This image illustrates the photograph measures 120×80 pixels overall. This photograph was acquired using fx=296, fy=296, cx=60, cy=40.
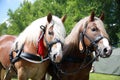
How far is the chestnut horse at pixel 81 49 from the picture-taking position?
461 cm

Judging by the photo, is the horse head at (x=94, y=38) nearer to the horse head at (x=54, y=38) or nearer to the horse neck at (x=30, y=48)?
the horse head at (x=54, y=38)

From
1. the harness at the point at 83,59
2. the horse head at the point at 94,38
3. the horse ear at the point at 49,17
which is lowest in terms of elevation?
the harness at the point at 83,59

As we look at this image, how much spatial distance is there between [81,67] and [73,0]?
1832 cm

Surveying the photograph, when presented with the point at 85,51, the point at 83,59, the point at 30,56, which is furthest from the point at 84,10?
the point at 30,56

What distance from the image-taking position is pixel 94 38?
4621mm

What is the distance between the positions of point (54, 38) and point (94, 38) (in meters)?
0.64

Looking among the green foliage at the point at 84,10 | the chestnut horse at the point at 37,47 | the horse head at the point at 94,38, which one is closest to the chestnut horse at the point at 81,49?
the horse head at the point at 94,38

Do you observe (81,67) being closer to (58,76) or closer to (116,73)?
(58,76)

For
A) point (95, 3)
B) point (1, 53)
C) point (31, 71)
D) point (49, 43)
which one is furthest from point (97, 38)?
point (95, 3)

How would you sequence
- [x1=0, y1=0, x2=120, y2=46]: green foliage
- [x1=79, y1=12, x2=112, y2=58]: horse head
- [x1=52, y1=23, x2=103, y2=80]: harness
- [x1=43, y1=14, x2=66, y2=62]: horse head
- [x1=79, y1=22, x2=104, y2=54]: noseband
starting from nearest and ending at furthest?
[x1=43, y1=14, x2=66, y2=62]: horse head, [x1=79, y1=12, x2=112, y2=58]: horse head, [x1=79, y1=22, x2=104, y2=54]: noseband, [x1=52, y1=23, x2=103, y2=80]: harness, [x1=0, y1=0, x2=120, y2=46]: green foliage

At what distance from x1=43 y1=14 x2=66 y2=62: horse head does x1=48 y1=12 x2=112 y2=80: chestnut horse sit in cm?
39

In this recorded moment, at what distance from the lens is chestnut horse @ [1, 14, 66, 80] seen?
179 inches

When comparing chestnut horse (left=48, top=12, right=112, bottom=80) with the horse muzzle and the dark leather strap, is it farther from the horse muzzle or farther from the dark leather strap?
the dark leather strap

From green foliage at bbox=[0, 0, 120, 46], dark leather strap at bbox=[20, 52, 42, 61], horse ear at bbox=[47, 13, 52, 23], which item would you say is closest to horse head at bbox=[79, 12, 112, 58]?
horse ear at bbox=[47, 13, 52, 23]
